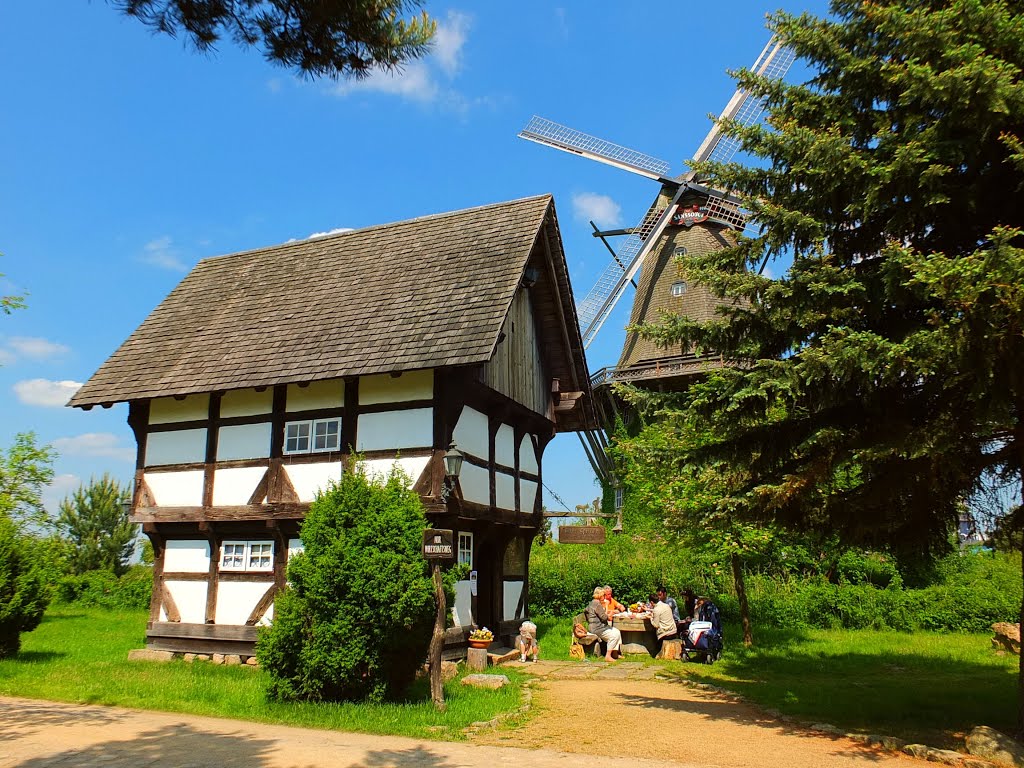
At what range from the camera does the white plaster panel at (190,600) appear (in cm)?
1521

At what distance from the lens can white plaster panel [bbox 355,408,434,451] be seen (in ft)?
45.4

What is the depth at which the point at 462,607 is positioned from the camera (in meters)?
14.6

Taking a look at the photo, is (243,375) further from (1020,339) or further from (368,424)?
(1020,339)

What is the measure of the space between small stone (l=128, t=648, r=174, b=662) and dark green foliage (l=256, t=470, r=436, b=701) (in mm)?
5876

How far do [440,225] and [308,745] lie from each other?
464 inches

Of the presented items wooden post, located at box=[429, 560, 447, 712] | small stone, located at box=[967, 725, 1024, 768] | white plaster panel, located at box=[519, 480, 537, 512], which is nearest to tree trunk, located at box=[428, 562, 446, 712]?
wooden post, located at box=[429, 560, 447, 712]

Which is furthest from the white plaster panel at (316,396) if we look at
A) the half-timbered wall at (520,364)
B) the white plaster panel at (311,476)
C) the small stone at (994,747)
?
the small stone at (994,747)

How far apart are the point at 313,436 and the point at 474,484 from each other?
10.2 ft

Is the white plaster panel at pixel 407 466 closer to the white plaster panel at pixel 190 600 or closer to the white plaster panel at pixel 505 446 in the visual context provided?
the white plaster panel at pixel 505 446

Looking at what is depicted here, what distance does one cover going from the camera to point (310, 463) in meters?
14.5

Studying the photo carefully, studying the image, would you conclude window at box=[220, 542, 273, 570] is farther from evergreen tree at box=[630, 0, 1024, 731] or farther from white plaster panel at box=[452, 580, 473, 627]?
evergreen tree at box=[630, 0, 1024, 731]

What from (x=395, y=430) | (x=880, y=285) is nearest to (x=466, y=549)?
(x=395, y=430)

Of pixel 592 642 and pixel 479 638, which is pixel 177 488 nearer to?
pixel 479 638

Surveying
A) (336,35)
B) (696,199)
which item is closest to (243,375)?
(336,35)
